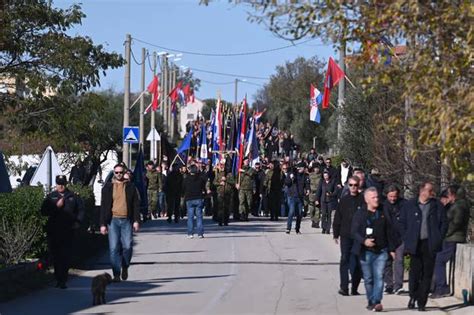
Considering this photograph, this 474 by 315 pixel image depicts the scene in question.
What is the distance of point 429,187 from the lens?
51.7 feet

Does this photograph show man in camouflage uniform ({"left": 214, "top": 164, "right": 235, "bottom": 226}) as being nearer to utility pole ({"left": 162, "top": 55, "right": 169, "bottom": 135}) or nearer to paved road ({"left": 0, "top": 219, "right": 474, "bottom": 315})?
paved road ({"left": 0, "top": 219, "right": 474, "bottom": 315})

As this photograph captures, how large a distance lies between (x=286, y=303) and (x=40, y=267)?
15.5ft

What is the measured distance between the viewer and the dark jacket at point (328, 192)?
28.8 m

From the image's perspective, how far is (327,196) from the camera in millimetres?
28906

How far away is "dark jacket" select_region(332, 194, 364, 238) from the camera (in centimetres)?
1677

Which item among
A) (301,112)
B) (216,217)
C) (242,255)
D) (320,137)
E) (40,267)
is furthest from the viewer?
(301,112)

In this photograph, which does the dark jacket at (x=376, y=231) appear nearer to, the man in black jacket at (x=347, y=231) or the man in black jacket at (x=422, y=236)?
the man in black jacket at (x=422, y=236)

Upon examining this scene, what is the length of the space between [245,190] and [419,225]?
19.4 meters

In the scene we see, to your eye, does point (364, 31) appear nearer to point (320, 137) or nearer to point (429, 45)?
point (429, 45)

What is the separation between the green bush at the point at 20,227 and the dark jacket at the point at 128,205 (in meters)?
1.29

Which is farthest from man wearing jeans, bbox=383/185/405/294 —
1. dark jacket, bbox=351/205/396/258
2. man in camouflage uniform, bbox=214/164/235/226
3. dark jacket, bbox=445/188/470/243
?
man in camouflage uniform, bbox=214/164/235/226

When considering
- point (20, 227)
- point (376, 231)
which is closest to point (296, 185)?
point (20, 227)

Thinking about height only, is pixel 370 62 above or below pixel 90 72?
below

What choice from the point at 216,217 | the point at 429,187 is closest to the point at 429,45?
the point at 429,187
